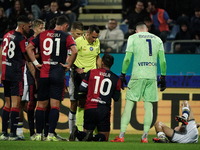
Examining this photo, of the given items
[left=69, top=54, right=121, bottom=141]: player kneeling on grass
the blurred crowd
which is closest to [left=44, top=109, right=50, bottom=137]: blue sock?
[left=69, top=54, right=121, bottom=141]: player kneeling on grass

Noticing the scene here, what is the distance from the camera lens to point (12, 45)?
6.81m

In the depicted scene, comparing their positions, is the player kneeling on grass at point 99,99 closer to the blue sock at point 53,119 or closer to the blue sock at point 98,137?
the blue sock at point 98,137

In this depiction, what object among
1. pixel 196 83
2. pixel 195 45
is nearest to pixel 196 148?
pixel 196 83

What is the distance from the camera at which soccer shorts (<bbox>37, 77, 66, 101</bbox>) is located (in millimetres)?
6516

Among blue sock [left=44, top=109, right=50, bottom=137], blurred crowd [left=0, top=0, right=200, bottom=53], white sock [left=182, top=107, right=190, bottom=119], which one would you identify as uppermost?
blurred crowd [left=0, top=0, right=200, bottom=53]

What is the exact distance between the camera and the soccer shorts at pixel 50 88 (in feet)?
21.4

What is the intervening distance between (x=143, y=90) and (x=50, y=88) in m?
1.69

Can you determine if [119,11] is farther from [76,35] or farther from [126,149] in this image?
[126,149]

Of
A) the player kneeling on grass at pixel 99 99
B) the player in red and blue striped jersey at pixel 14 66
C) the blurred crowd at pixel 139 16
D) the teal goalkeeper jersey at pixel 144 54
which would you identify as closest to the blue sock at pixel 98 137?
the player kneeling on grass at pixel 99 99

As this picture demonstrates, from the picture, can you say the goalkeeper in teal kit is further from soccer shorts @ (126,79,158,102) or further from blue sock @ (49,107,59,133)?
blue sock @ (49,107,59,133)

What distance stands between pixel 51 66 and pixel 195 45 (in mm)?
6113

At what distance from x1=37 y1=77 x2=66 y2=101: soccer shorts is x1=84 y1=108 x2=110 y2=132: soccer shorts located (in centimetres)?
58

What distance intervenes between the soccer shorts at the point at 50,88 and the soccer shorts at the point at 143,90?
1293 mm

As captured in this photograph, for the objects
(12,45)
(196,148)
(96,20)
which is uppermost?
(96,20)
